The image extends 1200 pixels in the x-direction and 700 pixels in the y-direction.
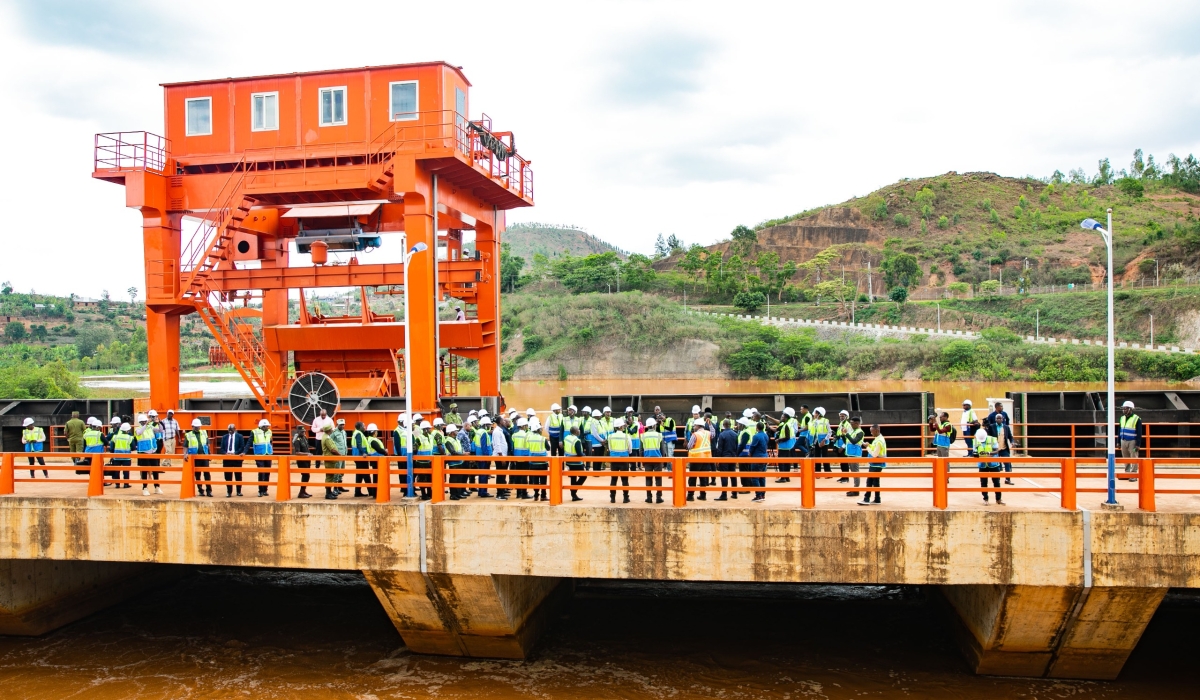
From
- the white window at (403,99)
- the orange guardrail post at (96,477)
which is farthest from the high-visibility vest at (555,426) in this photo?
the white window at (403,99)

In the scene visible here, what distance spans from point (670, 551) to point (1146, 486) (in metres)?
6.44

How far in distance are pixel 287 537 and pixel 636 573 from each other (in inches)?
209

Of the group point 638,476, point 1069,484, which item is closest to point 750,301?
point 638,476

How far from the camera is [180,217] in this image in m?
21.0

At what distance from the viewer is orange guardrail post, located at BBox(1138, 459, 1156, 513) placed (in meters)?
10.8

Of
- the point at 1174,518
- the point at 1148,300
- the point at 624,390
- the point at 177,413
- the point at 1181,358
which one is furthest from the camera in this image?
the point at 1148,300

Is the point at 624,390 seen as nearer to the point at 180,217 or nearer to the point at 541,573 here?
the point at 180,217

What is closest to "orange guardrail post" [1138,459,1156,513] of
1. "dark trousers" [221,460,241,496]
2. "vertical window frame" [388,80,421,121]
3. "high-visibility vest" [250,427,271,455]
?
"dark trousers" [221,460,241,496]

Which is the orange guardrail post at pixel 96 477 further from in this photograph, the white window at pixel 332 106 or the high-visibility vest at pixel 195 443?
the white window at pixel 332 106

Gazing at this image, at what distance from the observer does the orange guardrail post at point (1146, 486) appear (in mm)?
10805

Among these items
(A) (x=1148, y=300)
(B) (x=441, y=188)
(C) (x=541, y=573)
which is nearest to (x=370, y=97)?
(B) (x=441, y=188)

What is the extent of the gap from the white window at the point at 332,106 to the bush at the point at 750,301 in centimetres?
6888

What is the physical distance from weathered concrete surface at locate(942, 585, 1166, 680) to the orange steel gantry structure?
11981 mm

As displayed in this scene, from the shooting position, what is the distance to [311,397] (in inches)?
797
